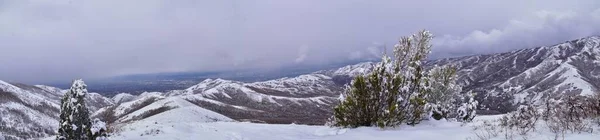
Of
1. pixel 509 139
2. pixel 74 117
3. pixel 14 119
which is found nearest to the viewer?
pixel 509 139

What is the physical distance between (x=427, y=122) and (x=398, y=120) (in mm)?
1420

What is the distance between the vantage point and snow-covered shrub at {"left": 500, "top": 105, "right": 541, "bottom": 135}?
31.7 feet

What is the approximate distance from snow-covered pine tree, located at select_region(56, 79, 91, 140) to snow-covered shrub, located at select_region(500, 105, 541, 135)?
1037cm

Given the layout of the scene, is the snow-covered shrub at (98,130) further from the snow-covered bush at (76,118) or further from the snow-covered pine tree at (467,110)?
the snow-covered pine tree at (467,110)

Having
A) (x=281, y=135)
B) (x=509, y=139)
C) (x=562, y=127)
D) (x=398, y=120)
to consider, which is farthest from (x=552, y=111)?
(x=281, y=135)

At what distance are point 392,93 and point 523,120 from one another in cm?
529

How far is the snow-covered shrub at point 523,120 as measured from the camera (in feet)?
31.7

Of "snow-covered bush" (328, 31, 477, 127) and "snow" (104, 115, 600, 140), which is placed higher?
"snow-covered bush" (328, 31, 477, 127)

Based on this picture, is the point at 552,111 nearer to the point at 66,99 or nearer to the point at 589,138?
the point at 589,138

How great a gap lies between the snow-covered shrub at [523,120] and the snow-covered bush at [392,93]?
4254 millimetres

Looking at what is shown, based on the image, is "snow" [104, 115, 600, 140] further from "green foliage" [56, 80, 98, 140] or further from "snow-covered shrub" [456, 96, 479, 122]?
"snow-covered shrub" [456, 96, 479, 122]

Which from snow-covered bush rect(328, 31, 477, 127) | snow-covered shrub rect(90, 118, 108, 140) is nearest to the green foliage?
snow-covered shrub rect(90, 118, 108, 140)

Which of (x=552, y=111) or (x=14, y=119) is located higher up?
(x=552, y=111)

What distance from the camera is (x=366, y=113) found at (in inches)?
598
